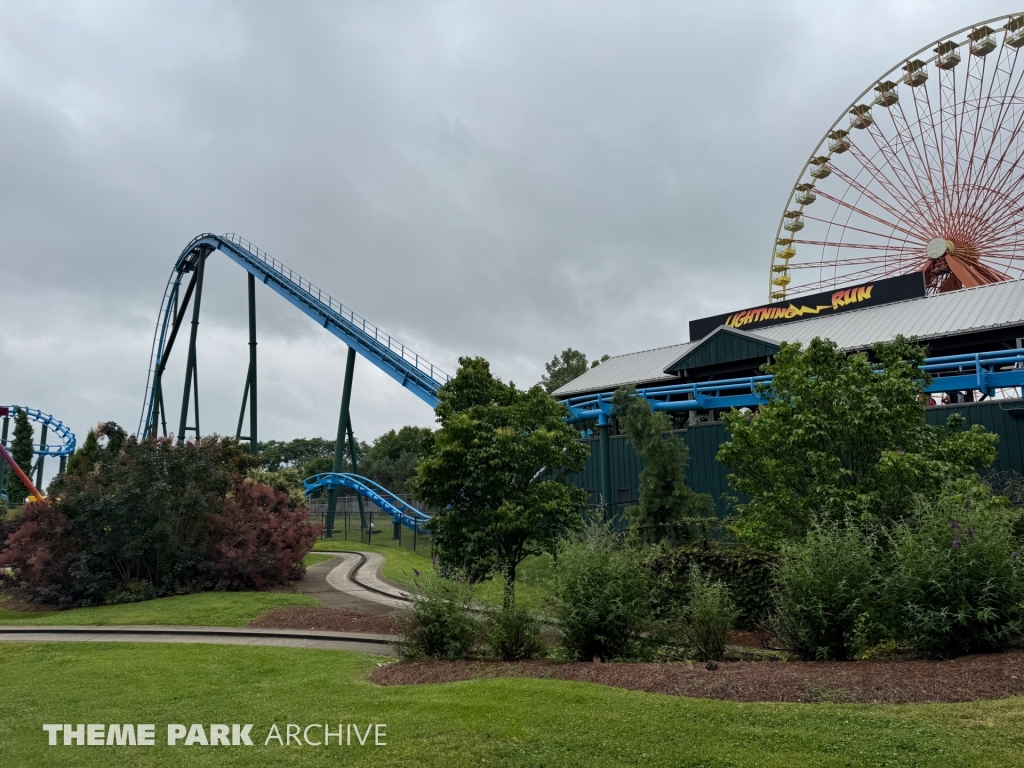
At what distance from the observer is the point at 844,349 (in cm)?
1984

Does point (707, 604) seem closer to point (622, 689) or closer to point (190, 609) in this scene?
point (622, 689)

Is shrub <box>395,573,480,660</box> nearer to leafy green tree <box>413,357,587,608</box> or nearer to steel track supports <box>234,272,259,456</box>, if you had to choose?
leafy green tree <box>413,357,587,608</box>

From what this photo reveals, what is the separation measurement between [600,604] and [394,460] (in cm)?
7015

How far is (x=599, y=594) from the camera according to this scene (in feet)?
30.6

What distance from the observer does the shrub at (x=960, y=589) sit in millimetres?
7855

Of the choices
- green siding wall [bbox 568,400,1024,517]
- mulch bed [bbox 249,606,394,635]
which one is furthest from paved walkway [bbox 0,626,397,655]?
green siding wall [bbox 568,400,1024,517]

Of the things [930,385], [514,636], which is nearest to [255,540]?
[514,636]

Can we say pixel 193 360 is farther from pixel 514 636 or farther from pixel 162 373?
pixel 514 636

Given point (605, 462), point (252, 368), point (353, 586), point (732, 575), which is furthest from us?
point (252, 368)

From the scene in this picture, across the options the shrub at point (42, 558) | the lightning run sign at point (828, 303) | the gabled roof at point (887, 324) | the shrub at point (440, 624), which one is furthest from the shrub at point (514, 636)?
the lightning run sign at point (828, 303)

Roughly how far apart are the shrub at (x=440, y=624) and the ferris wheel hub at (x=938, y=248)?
28876 millimetres

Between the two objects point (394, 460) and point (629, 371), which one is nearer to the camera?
point (629, 371)

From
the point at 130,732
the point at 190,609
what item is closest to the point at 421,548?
the point at 190,609

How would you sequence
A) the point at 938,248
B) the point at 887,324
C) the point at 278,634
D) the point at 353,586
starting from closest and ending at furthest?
the point at 278,634
the point at 353,586
the point at 887,324
the point at 938,248
